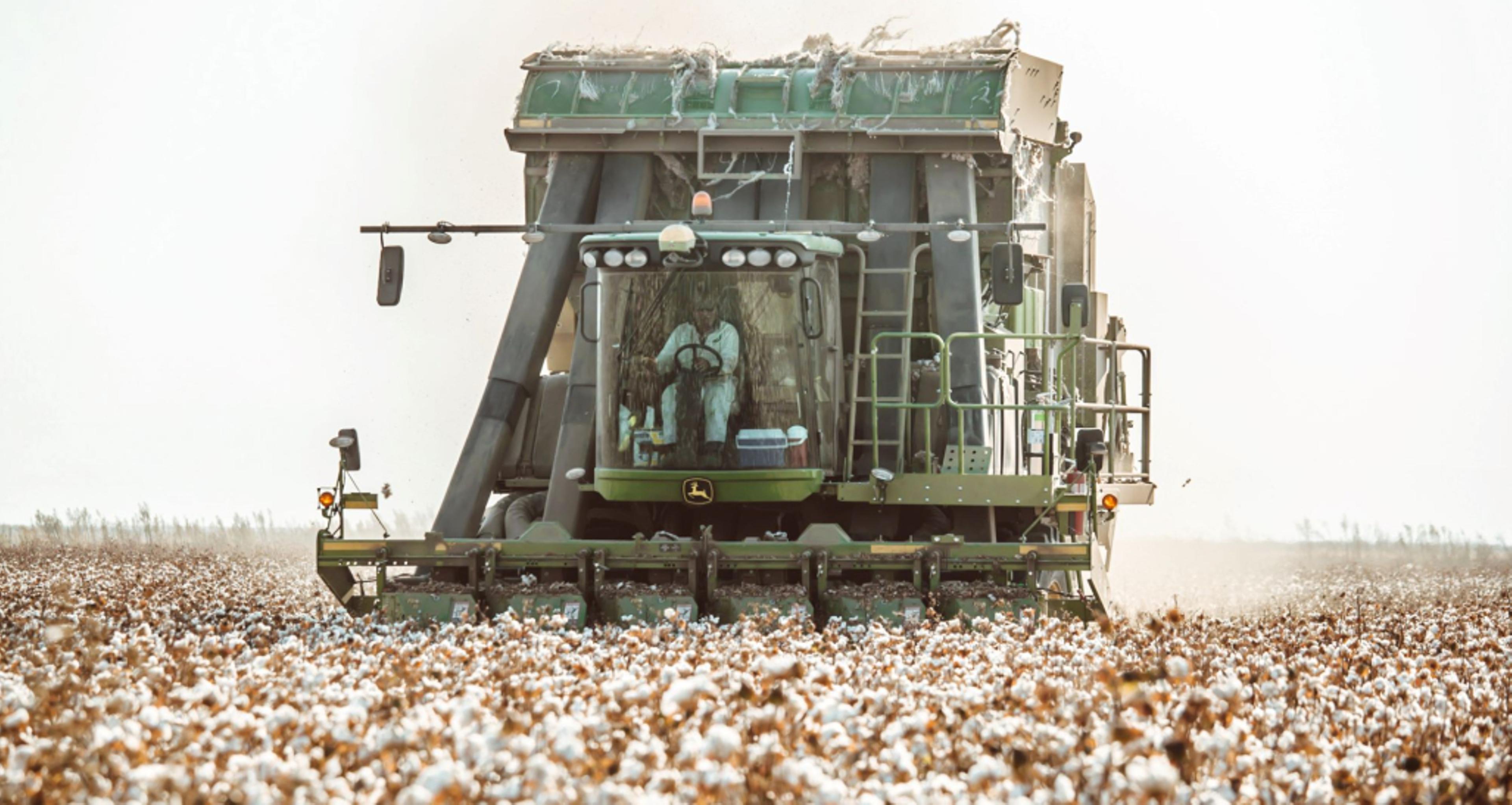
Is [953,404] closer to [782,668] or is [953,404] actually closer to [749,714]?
[749,714]

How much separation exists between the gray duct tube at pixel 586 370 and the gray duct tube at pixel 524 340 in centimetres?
18

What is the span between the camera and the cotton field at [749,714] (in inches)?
240

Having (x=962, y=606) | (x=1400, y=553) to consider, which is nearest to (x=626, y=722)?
(x=962, y=606)

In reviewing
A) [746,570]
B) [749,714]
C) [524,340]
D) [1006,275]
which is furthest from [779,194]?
[749,714]

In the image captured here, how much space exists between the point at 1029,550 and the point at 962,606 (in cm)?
61

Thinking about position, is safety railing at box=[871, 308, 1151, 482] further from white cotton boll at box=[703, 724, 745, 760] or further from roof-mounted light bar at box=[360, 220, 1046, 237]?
white cotton boll at box=[703, 724, 745, 760]

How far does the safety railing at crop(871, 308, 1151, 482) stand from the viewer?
47.0 ft

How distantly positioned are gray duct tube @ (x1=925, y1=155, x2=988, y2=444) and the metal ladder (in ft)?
0.77

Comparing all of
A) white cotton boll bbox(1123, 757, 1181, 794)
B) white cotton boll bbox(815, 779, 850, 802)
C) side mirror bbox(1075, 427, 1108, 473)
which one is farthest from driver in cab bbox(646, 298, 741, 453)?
white cotton boll bbox(1123, 757, 1181, 794)

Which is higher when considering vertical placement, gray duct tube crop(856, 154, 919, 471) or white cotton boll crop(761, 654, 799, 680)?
gray duct tube crop(856, 154, 919, 471)

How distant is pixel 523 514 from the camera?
1644 centimetres

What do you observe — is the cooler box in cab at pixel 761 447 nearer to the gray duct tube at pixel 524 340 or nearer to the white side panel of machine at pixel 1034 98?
the gray duct tube at pixel 524 340

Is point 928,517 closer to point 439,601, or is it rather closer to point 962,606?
point 962,606

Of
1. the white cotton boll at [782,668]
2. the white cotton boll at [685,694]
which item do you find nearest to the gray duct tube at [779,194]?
the white cotton boll at [782,668]
